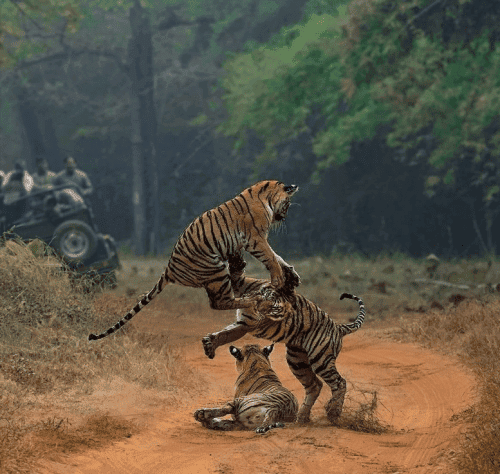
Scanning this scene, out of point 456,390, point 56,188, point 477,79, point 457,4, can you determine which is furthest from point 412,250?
point 456,390

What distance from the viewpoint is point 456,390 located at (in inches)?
280

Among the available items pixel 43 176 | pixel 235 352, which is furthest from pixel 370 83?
pixel 235 352

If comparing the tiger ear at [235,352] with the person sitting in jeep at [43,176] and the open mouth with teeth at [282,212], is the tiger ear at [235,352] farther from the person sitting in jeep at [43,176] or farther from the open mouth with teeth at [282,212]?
the person sitting in jeep at [43,176]

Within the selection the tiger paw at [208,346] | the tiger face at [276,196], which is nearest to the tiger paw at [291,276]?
the tiger face at [276,196]

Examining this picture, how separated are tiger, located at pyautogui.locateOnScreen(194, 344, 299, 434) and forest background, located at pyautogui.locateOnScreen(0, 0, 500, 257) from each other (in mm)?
10725

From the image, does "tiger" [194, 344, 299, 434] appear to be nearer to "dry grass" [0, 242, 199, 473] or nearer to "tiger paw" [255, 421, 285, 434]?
"tiger paw" [255, 421, 285, 434]

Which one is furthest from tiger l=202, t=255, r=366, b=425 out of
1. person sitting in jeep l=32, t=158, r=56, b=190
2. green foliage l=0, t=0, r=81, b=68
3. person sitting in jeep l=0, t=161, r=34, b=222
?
green foliage l=0, t=0, r=81, b=68

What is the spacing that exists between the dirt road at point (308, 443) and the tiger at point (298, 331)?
0.31 m

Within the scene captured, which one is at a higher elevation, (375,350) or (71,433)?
(71,433)

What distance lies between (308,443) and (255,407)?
0.55m

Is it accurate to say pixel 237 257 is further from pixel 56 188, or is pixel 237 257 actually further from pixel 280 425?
pixel 56 188

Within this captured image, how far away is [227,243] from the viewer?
506cm

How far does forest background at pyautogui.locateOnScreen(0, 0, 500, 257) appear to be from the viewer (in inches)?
Result: 626

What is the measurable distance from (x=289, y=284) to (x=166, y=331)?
526 cm
